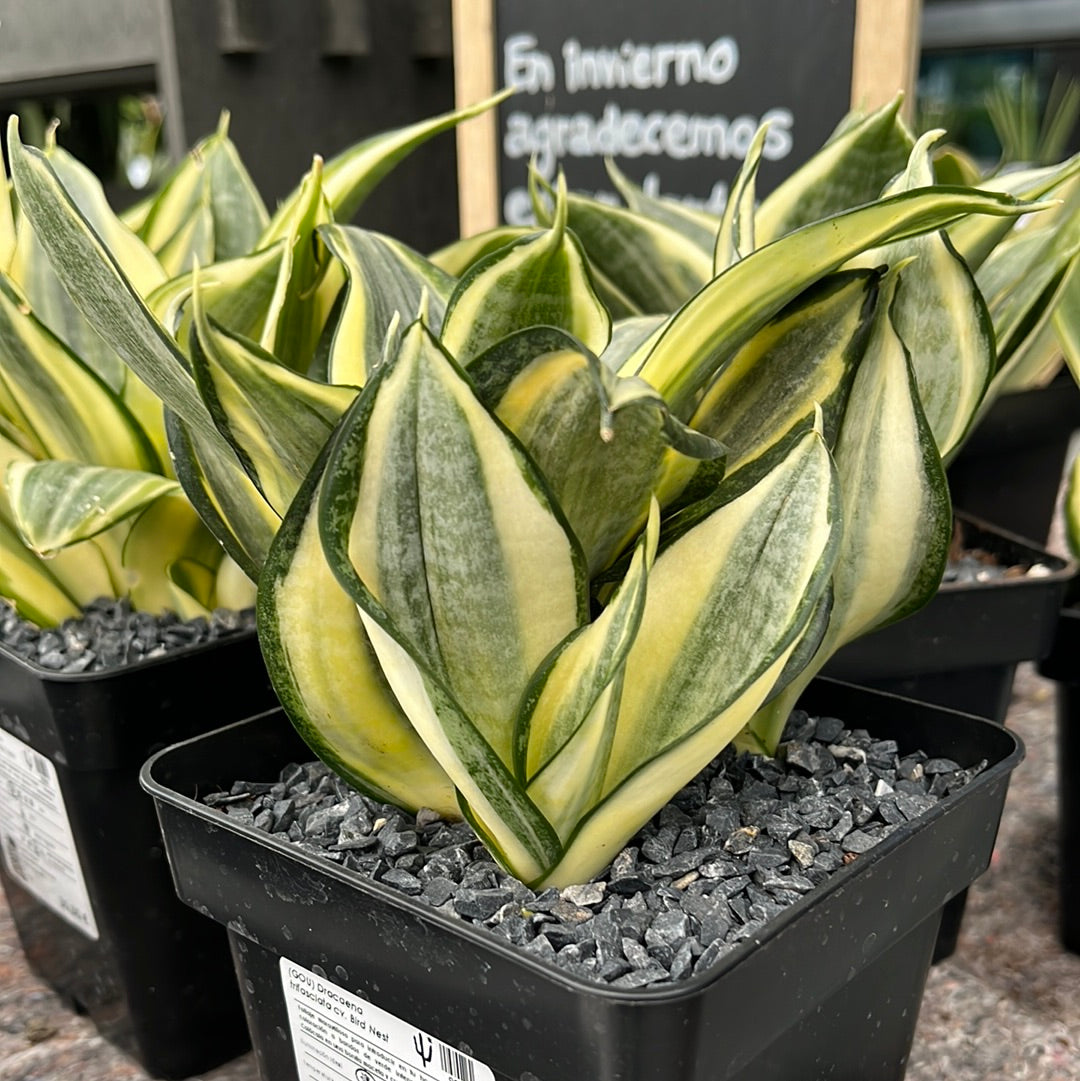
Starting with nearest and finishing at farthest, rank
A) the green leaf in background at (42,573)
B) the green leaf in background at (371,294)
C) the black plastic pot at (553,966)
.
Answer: the black plastic pot at (553,966) → the green leaf in background at (371,294) → the green leaf in background at (42,573)

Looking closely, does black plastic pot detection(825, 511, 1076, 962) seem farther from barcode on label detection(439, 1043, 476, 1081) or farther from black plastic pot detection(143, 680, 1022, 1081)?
barcode on label detection(439, 1043, 476, 1081)

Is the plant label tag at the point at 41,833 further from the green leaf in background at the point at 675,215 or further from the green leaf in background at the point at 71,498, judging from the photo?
the green leaf in background at the point at 675,215

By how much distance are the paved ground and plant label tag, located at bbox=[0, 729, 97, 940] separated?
6 centimetres

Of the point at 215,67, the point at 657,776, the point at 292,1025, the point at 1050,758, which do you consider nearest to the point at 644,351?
the point at 657,776

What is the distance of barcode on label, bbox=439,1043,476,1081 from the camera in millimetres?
319

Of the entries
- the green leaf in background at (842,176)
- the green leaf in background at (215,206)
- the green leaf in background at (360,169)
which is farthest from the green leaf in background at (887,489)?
the green leaf in background at (215,206)

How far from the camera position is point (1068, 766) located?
1.84ft

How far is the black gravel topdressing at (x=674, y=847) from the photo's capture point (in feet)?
1.01

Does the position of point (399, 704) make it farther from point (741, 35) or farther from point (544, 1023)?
point (741, 35)

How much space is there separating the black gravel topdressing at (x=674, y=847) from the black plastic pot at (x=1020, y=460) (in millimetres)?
328

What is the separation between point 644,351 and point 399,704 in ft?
0.40

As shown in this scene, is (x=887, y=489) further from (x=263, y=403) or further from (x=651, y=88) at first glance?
(x=651, y=88)

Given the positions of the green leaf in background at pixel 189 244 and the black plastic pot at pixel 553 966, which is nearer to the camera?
the black plastic pot at pixel 553 966

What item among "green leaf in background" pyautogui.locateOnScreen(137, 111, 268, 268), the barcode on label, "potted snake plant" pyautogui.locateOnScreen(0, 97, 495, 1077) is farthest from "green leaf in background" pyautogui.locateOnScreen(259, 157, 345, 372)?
the barcode on label
